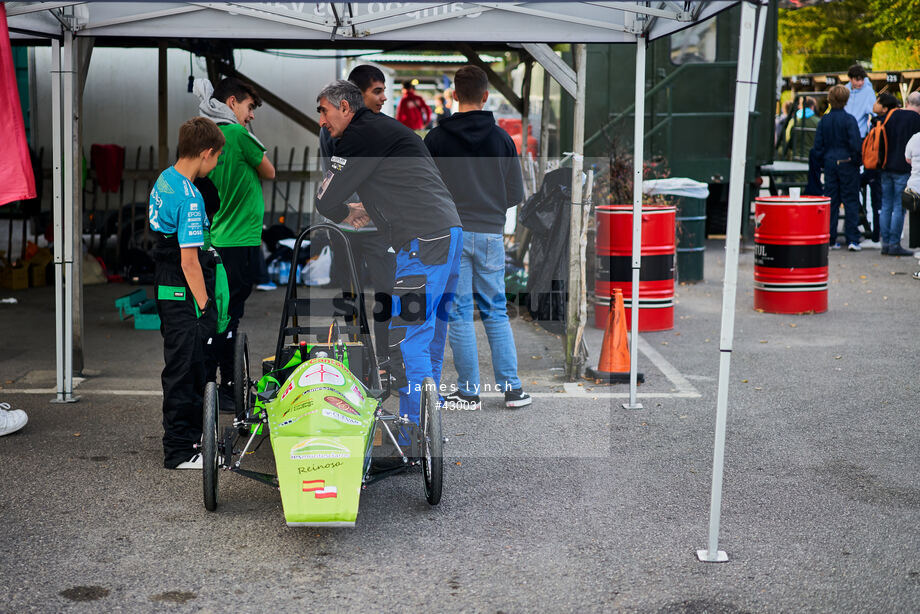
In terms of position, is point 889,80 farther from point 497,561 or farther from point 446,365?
point 497,561

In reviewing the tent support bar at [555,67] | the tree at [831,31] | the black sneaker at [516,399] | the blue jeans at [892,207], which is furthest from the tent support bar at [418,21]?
the tree at [831,31]

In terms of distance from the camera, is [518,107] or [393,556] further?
[518,107]

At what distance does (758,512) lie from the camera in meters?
4.63

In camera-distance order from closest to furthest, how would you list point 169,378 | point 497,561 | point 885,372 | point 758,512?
point 497,561 → point 758,512 → point 169,378 → point 885,372

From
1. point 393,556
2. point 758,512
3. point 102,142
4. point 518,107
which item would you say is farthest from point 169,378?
point 102,142

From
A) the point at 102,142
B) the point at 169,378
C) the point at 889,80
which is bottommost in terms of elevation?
the point at 169,378

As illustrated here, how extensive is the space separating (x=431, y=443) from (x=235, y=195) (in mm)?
2421

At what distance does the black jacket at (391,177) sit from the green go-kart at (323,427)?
0.27 m

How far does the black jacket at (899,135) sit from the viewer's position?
40.4ft

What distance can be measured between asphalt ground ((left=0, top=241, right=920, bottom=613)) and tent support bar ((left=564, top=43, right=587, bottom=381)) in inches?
11.3

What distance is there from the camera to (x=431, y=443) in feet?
14.6

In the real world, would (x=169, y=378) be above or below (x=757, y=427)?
above

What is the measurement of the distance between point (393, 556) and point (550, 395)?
288 centimetres

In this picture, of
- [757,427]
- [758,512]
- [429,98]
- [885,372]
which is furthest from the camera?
[429,98]
